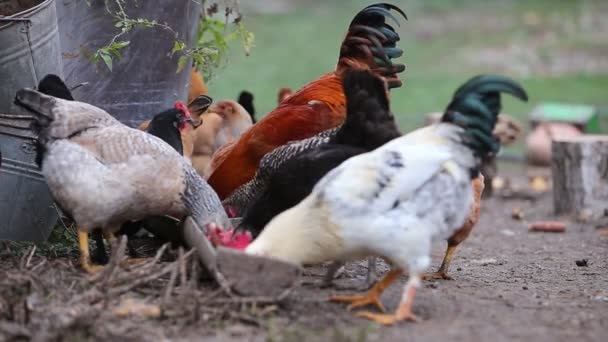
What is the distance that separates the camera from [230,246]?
5301 mm

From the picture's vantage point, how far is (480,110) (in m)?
5.02

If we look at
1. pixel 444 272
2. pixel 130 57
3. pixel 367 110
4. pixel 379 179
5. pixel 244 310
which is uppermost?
pixel 130 57

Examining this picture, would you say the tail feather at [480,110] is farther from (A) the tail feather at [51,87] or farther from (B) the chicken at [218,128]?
(B) the chicken at [218,128]

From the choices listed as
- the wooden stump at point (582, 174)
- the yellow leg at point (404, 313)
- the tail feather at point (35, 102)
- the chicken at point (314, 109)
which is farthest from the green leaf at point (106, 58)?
the wooden stump at point (582, 174)

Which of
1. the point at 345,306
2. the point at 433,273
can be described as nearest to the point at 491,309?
the point at 345,306

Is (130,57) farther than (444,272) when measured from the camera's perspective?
Yes

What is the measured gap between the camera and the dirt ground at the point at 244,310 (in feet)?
14.8

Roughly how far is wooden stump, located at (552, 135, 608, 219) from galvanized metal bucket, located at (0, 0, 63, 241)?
19.4 ft

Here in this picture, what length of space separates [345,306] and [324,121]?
7.26 ft

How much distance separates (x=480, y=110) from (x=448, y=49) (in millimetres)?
16604

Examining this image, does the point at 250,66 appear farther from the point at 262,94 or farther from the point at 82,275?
the point at 82,275

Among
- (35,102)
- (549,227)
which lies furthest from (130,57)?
(549,227)

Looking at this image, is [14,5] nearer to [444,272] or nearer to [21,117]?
[21,117]

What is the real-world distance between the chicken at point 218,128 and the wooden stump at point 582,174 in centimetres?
365
